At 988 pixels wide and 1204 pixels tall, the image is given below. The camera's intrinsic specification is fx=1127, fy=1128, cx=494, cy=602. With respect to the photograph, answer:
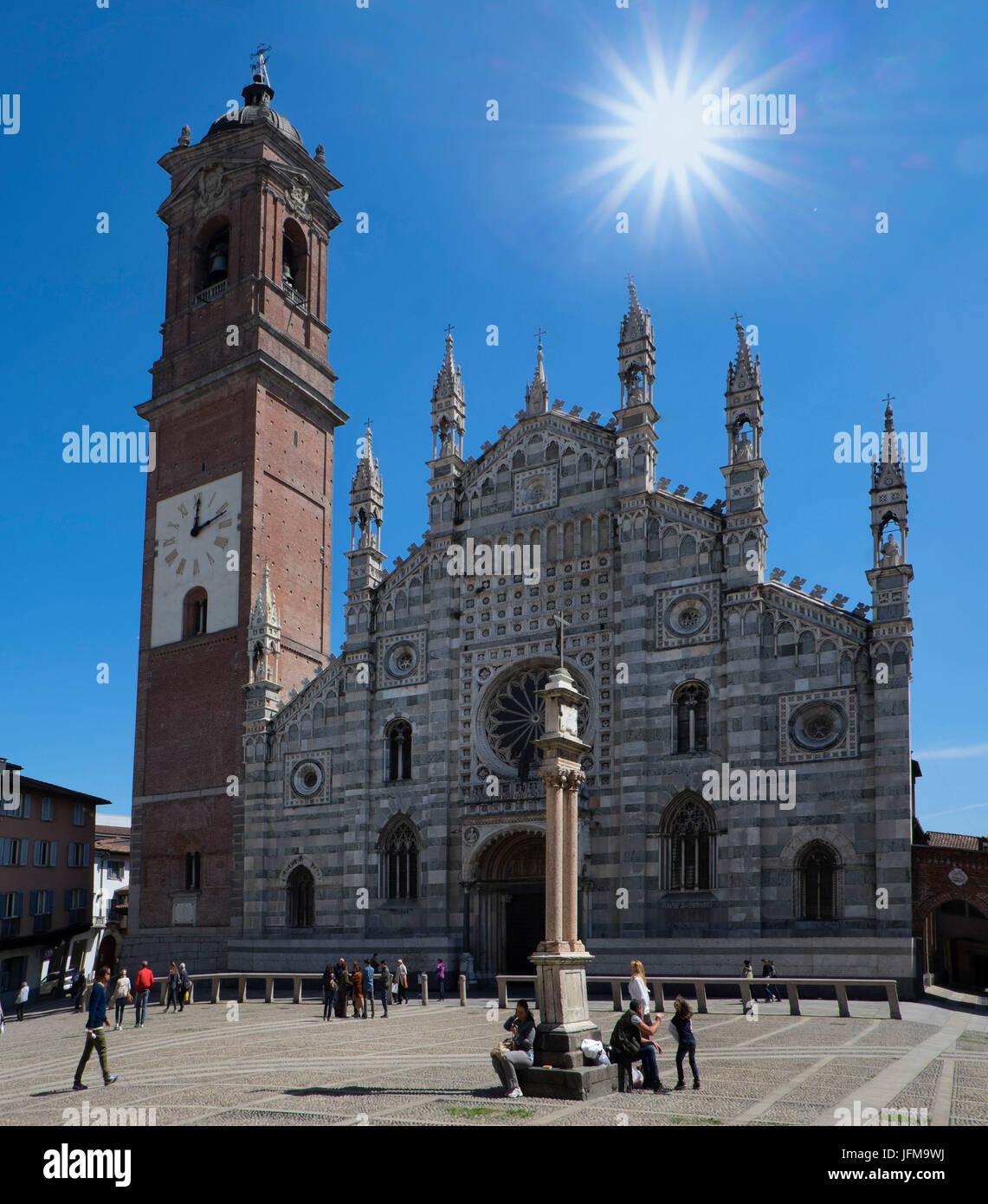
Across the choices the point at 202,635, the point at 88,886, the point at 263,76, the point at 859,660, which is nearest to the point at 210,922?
the point at 202,635

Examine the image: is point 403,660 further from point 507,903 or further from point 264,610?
point 507,903

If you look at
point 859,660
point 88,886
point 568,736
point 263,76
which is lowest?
point 88,886

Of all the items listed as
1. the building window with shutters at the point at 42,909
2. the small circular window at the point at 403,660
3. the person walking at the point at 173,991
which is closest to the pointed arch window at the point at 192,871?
the person walking at the point at 173,991

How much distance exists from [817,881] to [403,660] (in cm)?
1634

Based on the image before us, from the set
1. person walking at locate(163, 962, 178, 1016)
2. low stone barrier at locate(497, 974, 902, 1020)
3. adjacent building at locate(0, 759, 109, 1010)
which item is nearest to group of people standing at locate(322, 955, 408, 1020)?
low stone barrier at locate(497, 974, 902, 1020)

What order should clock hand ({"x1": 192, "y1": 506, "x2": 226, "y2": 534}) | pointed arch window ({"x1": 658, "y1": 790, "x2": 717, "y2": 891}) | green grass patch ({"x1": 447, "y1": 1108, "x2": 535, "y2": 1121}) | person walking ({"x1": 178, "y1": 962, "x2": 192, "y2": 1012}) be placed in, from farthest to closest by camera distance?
clock hand ({"x1": 192, "y1": 506, "x2": 226, "y2": 534}), person walking ({"x1": 178, "y1": 962, "x2": 192, "y2": 1012}), pointed arch window ({"x1": 658, "y1": 790, "x2": 717, "y2": 891}), green grass patch ({"x1": 447, "y1": 1108, "x2": 535, "y2": 1121})

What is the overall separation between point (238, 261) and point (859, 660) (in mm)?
32049

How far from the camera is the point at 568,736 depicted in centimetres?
1816

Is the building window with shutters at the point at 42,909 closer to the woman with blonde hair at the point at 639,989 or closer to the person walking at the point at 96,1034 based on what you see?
the person walking at the point at 96,1034

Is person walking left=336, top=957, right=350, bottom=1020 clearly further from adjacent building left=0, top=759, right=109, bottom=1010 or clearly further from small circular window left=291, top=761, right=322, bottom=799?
adjacent building left=0, top=759, right=109, bottom=1010

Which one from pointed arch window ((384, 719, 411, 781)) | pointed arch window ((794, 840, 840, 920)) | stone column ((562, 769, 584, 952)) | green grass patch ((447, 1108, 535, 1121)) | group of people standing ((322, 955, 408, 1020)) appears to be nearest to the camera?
green grass patch ((447, 1108, 535, 1121))

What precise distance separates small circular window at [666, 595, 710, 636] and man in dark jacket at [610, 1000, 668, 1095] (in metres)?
19.7

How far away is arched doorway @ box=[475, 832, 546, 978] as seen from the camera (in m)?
36.4

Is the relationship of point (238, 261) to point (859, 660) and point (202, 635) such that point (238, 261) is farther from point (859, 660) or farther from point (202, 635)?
point (859, 660)
